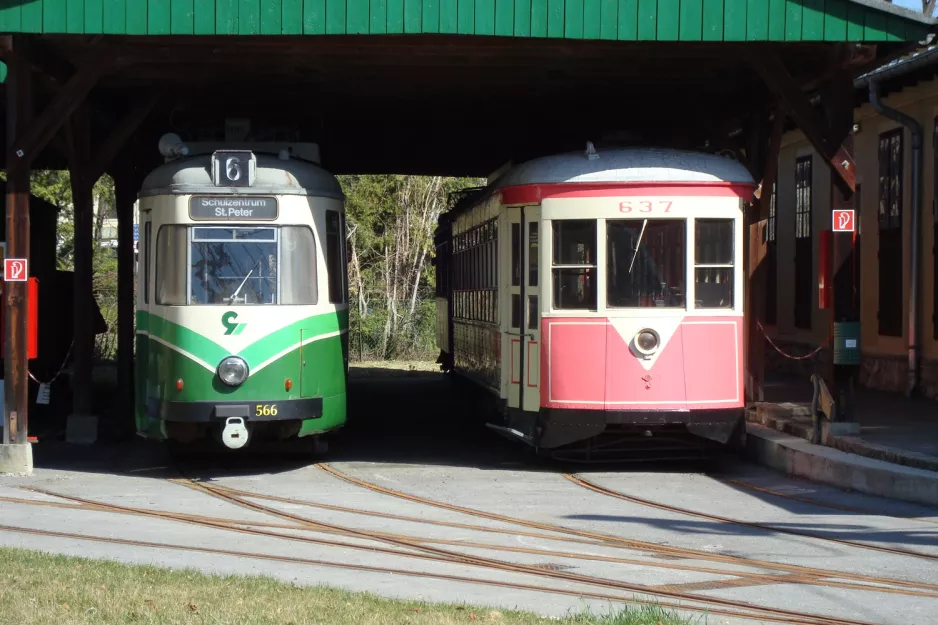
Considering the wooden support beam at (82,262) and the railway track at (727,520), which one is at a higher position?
the wooden support beam at (82,262)

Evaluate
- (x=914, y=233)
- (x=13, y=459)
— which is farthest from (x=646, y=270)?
(x=914, y=233)

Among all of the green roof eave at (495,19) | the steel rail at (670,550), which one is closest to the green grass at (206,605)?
the steel rail at (670,550)

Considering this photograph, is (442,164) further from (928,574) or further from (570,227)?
(928,574)

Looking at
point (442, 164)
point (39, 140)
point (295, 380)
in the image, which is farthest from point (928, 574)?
point (442, 164)

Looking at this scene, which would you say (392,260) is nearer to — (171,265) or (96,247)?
(96,247)

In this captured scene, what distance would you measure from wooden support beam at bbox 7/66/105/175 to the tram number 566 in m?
5.68

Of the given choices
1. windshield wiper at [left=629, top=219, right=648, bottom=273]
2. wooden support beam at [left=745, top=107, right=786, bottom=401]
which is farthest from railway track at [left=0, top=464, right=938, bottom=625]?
wooden support beam at [left=745, top=107, right=786, bottom=401]

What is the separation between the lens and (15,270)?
13.3 metres

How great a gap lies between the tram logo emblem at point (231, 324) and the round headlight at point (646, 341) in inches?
153

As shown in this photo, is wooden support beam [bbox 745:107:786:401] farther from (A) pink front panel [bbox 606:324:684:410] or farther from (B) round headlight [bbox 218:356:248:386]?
(B) round headlight [bbox 218:356:248:386]

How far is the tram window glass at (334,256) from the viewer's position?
13.5 meters

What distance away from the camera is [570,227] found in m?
13.2

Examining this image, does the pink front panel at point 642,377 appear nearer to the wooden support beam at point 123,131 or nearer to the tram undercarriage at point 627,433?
the tram undercarriage at point 627,433

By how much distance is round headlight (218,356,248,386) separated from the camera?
12.8m
